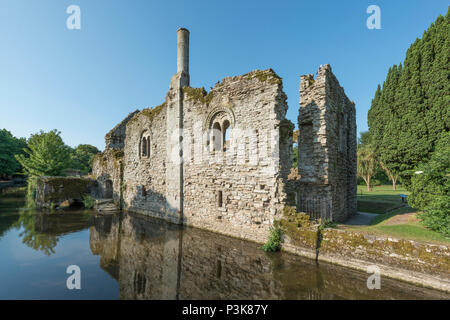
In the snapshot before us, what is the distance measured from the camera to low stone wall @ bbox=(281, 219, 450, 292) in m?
4.81

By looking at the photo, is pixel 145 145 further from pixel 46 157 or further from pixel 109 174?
pixel 46 157

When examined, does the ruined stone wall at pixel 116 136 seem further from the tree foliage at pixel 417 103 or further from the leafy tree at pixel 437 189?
the leafy tree at pixel 437 189

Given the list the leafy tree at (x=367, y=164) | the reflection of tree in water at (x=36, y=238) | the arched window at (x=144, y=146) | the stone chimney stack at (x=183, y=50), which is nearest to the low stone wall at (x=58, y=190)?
the reflection of tree in water at (x=36, y=238)

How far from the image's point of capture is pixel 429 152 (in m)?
7.33

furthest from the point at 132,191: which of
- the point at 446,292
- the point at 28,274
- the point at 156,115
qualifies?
the point at 446,292

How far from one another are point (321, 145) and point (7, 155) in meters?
52.1

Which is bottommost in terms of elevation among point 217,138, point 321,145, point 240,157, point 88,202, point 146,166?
Result: point 88,202

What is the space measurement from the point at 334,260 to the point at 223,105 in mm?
7642

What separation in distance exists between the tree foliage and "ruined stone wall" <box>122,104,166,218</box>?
1209 centimetres

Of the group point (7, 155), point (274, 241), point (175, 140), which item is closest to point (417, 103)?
point (274, 241)

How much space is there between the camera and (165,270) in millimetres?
5988

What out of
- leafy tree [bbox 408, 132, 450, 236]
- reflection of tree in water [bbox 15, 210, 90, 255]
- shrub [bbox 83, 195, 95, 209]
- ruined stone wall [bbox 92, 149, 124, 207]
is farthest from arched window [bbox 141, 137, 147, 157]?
leafy tree [bbox 408, 132, 450, 236]

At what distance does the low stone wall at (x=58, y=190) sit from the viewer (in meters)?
15.8

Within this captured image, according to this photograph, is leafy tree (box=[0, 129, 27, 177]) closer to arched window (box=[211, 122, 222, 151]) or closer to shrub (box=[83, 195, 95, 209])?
shrub (box=[83, 195, 95, 209])
